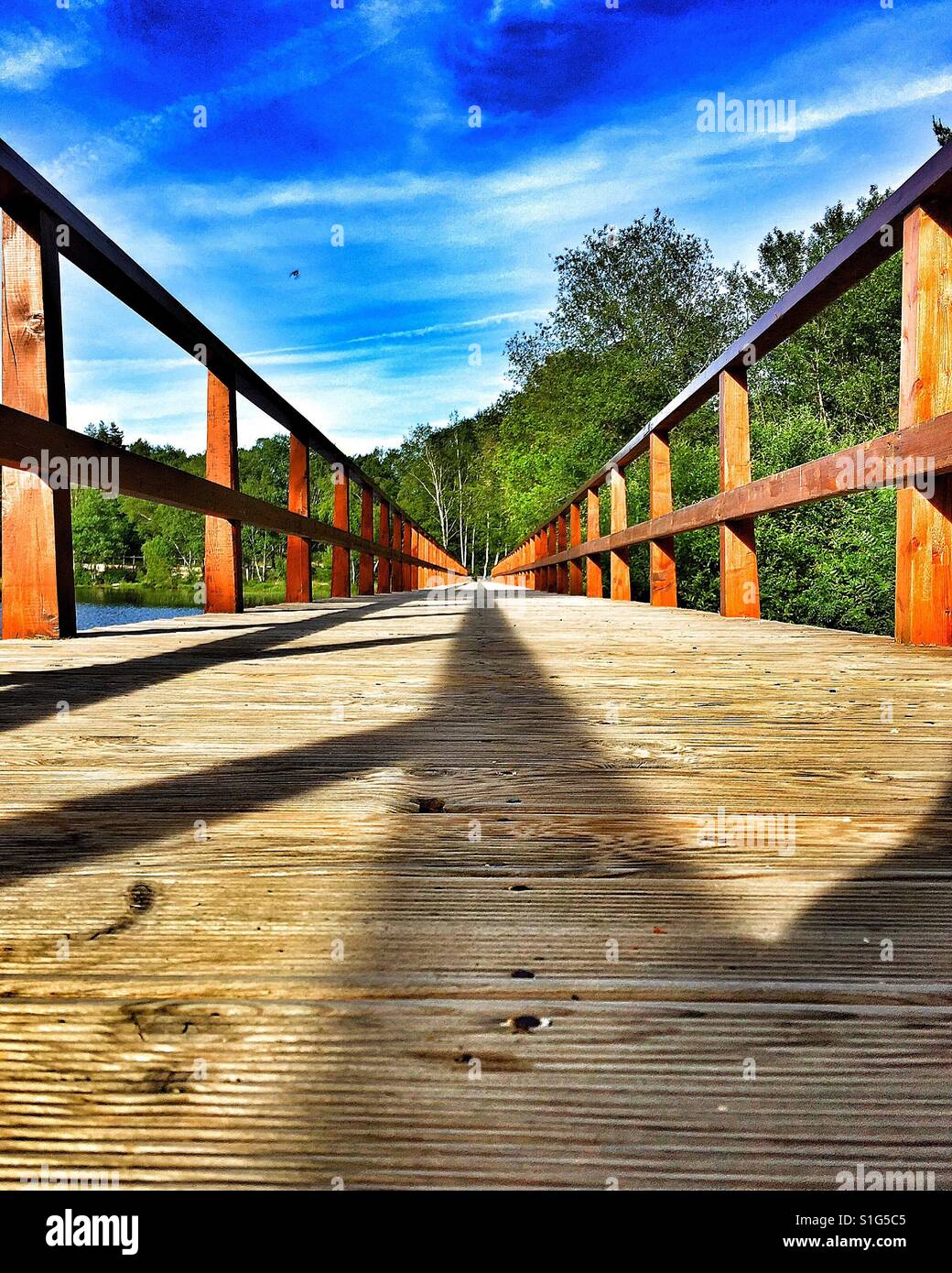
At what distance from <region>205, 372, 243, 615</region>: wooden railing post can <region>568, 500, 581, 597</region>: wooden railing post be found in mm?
5692

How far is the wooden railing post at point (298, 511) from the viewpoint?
553 cm

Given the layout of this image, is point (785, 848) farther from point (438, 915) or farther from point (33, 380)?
point (33, 380)

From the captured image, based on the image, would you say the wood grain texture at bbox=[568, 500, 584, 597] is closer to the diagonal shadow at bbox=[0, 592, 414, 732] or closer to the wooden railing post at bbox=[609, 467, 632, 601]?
the wooden railing post at bbox=[609, 467, 632, 601]

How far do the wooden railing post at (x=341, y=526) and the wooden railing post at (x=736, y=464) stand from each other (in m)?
3.77

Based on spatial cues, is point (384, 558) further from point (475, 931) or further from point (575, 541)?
point (475, 931)

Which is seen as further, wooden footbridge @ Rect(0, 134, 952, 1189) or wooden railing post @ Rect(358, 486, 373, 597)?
wooden railing post @ Rect(358, 486, 373, 597)

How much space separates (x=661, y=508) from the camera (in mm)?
5203

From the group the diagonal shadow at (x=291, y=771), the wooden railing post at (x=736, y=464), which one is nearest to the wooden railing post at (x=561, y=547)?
the wooden railing post at (x=736, y=464)

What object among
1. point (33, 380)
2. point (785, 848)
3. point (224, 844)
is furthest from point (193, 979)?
point (33, 380)

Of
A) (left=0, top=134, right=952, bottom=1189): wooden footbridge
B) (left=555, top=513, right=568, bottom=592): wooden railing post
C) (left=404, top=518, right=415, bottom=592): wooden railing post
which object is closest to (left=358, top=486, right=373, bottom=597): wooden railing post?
(left=555, top=513, right=568, bottom=592): wooden railing post

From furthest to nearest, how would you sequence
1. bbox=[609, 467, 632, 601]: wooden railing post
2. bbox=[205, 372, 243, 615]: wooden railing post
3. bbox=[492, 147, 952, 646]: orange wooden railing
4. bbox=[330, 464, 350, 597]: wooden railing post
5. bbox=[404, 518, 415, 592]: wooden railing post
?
bbox=[404, 518, 415, 592]: wooden railing post → bbox=[330, 464, 350, 597]: wooden railing post → bbox=[609, 467, 632, 601]: wooden railing post → bbox=[205, 372, 243, 615]: wooden railing post → bbox=[492, 147, 952, 646]: orange wooden railing

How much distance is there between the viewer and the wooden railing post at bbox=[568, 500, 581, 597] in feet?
31.0

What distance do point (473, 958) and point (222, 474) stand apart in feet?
13.3
